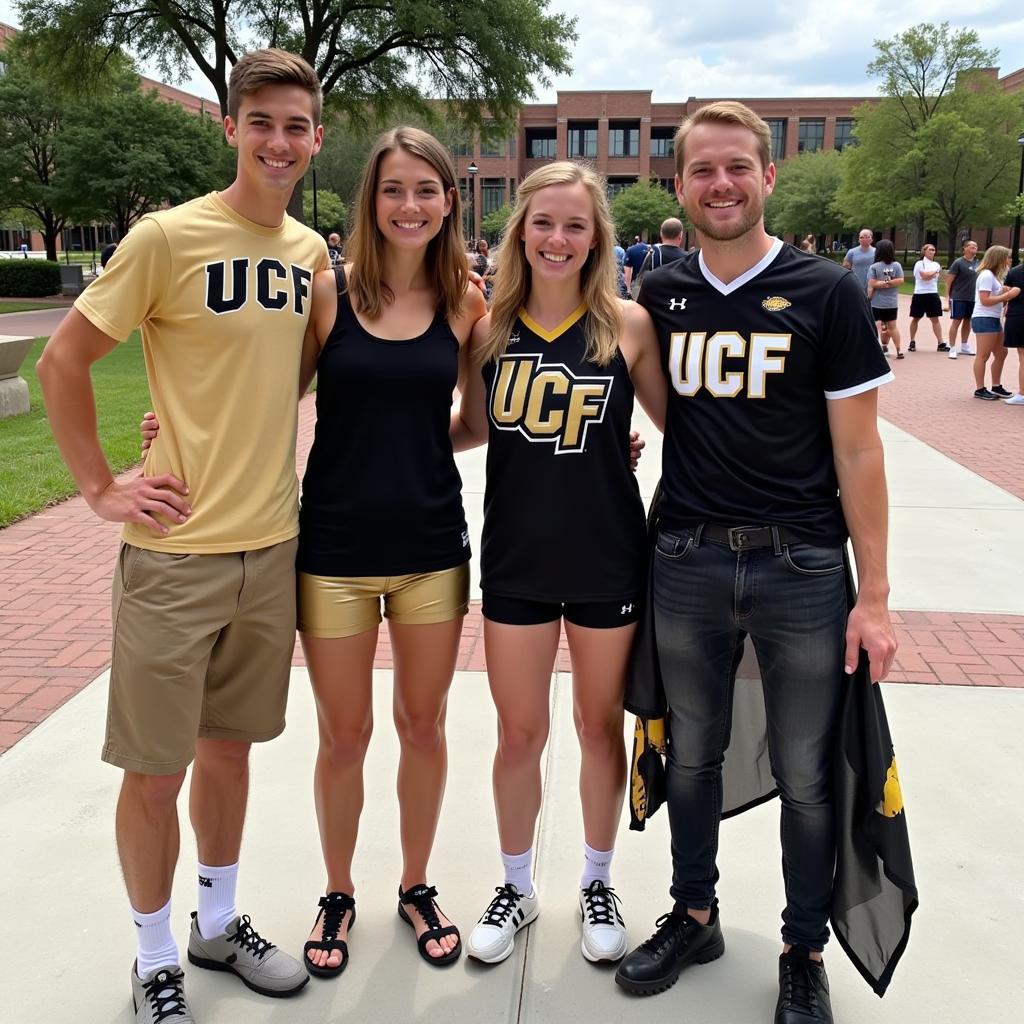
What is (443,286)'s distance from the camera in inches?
103

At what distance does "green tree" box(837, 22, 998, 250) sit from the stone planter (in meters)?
44.2

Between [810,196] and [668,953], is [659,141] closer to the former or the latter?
[810,196]

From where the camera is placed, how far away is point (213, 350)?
2252 mm

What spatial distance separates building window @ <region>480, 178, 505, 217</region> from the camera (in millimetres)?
80062

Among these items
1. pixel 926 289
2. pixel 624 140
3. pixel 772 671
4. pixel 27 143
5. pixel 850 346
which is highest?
pixel 624 140

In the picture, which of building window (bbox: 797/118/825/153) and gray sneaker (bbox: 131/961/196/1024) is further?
building window (bbox: 797/118/825/153)

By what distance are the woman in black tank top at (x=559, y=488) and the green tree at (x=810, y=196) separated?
5977 cm

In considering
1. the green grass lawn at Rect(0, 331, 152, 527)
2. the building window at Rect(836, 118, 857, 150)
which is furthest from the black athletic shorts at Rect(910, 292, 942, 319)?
the building window at Rect(836, 118, 857, 150)

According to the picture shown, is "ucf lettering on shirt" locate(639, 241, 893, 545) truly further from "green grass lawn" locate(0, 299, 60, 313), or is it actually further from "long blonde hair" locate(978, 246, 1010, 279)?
"green grass lawn" locate(0, 299, 60, 313)

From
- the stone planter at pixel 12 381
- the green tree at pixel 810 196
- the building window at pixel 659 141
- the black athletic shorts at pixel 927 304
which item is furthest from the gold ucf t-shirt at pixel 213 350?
the building window at pixel 659 141

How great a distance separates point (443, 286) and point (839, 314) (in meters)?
1.01

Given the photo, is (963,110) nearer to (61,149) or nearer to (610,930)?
(61,149)

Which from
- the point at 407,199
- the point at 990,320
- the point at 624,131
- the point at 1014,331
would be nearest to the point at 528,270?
the point at 407,199

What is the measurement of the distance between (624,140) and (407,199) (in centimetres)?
8185
